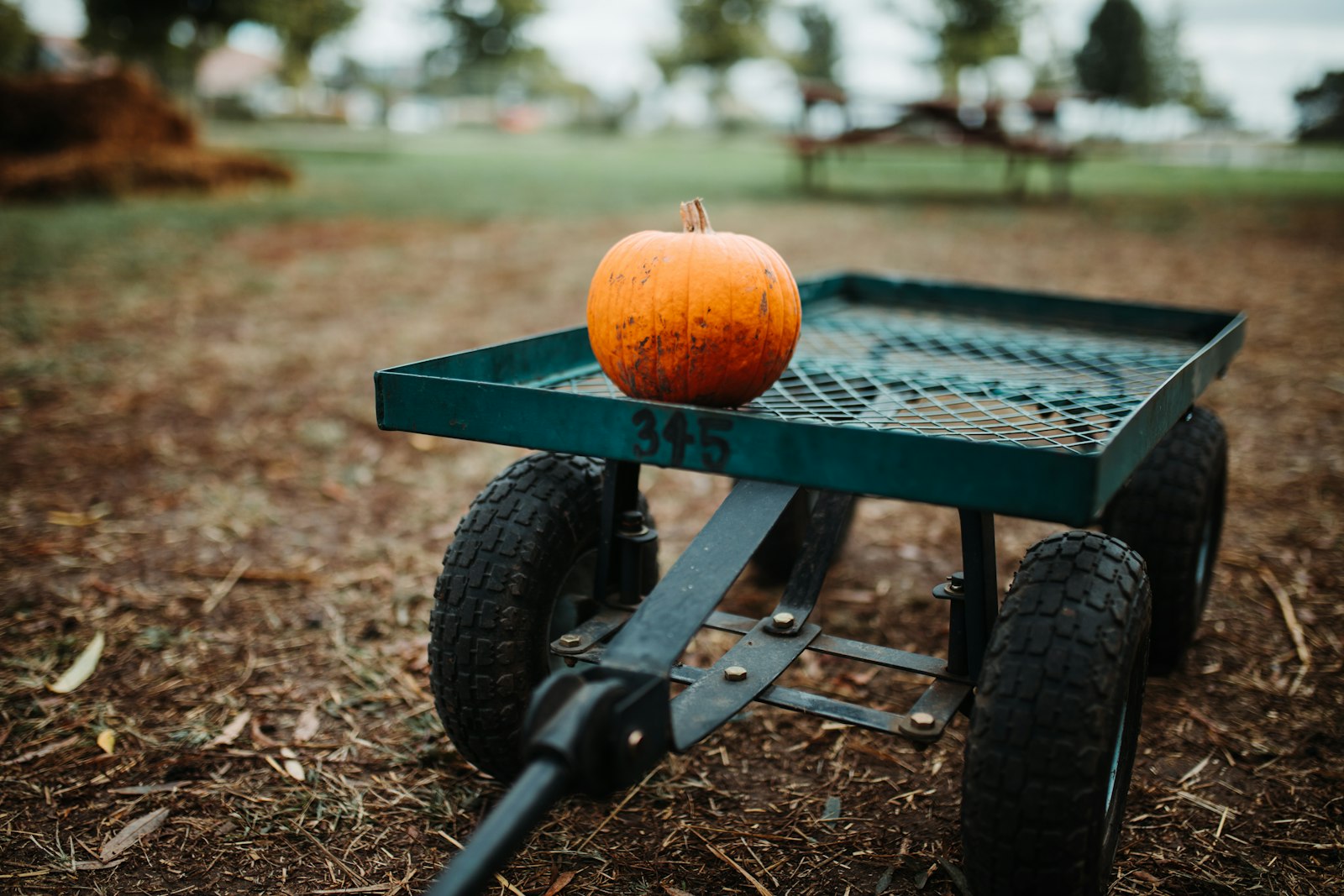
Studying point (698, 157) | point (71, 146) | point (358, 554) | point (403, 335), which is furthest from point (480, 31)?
point (358, 554)

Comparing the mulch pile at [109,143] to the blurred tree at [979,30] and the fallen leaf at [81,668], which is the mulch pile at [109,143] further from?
the blurred tree at [979,30]

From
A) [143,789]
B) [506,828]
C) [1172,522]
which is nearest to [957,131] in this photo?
[1172,522]

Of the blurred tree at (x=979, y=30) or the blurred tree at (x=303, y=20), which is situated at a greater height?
the blurred tree at (x=979, y=30)

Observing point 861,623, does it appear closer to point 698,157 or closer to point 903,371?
point 903,371

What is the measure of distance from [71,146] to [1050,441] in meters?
15.0

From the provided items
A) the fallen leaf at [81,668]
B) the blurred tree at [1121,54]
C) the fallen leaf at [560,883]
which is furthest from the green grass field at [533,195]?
the blurred tree at [1121,54]

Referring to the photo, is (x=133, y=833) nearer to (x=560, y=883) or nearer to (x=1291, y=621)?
(x=560, y=883)

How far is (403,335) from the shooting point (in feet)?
22.4

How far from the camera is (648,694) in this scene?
5.33 ft

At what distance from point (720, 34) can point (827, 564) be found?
167 feet

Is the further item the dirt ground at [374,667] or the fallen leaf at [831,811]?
the fallen leaf at [831,811]

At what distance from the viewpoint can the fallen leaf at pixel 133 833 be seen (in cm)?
220

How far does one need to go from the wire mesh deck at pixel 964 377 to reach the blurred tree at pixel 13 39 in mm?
30234

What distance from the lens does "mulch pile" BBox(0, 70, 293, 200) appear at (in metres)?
12.4
